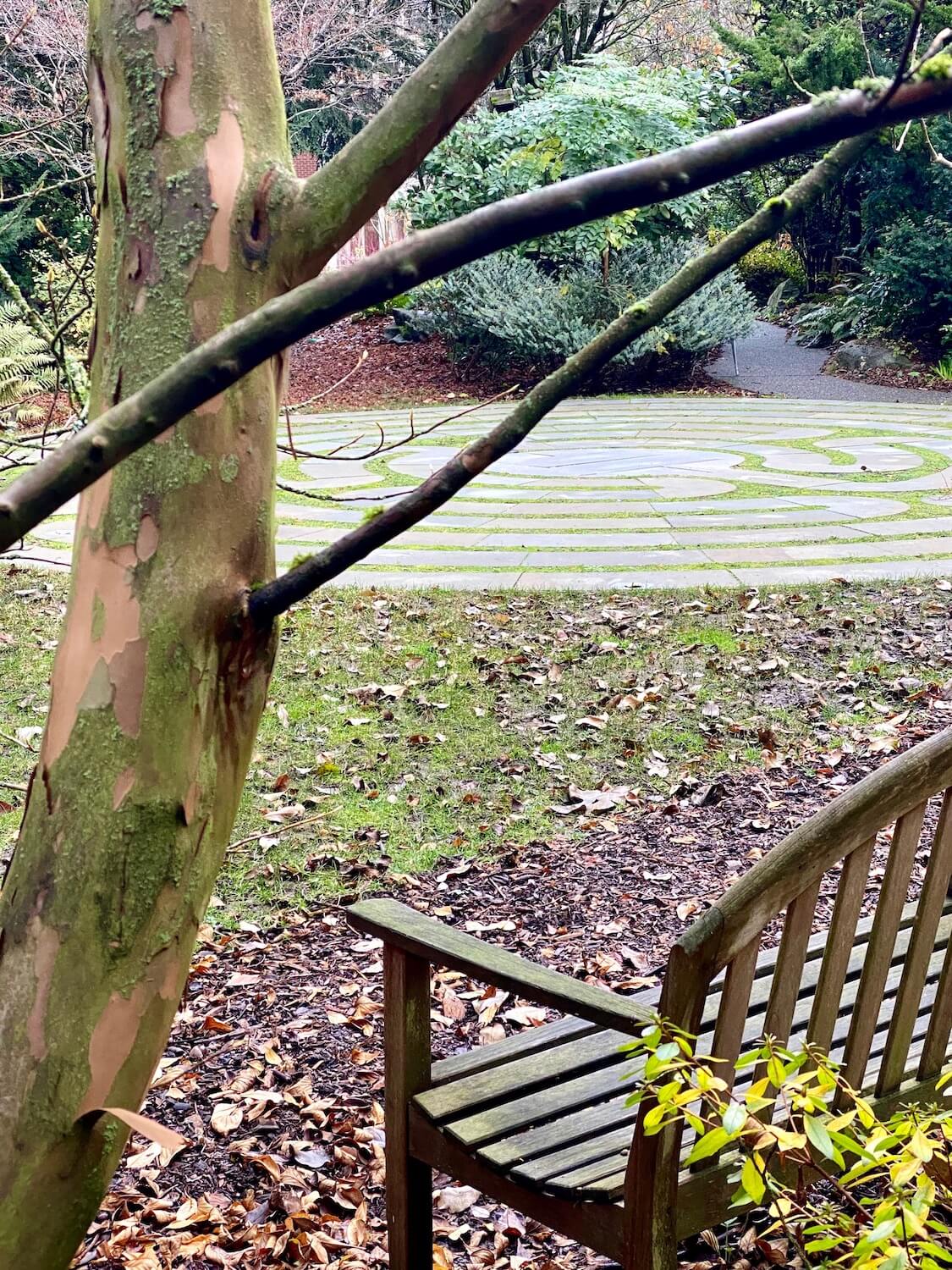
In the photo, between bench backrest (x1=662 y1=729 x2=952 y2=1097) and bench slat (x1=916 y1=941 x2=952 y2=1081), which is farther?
bench slat (x1=916 y1=941 x2=952 y2=1081)

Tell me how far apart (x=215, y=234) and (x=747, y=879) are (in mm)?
1066

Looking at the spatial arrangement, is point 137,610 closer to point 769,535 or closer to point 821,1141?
point 821,1141

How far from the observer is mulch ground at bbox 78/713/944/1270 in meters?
2.73

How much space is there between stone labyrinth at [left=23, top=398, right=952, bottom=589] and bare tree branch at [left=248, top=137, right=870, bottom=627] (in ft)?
12.6

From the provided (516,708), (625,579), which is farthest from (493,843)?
(625,579)

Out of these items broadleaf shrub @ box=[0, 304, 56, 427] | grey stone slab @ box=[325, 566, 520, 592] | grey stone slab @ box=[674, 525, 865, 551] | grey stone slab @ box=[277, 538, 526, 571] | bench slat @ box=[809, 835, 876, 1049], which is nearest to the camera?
bench slat @ box=[809, 835, 876, 1049]

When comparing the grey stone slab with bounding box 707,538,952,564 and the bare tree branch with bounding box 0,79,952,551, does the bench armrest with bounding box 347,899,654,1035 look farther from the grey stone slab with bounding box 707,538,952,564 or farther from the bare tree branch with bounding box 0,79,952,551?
the grey stone slab with bounding box 707,538,952,564

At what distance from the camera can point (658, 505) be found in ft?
28.8

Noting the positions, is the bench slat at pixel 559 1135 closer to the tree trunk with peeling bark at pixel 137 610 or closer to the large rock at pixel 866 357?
the tree trunk with peeling bark at pixel 137 610

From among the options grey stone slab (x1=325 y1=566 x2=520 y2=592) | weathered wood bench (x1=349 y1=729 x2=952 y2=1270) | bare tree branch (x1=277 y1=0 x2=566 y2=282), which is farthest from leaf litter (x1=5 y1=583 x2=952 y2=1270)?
bare tree branch (x1=277 y1=0 x2=566 y2=282)

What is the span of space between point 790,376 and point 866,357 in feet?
3.43

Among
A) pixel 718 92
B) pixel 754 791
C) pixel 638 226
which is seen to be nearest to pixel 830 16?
pixel 718 92

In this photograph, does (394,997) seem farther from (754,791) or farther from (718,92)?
(718,92)

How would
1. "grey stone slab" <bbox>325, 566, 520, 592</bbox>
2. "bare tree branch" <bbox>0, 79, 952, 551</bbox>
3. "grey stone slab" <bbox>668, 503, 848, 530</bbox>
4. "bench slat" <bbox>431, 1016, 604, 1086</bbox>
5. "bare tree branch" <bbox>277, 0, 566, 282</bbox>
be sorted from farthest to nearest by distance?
1. "grey stone slab" <bbox>668, 503, 848, 530</bbox>
2. "grey stone slab" <bbox>325, 566, 520, 592</bbox>
3. "bench slat" <bbox>431, 1016, 604, 1086</bbox>
4. "bare tree branch" <bbox>277, 0, 566, 282</bbox>
5. "bare tree branch" <bbox>0, 79, 952, 551</bbox>
